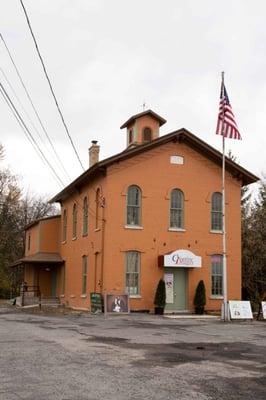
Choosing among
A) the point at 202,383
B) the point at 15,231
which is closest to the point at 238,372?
the point at 202,383

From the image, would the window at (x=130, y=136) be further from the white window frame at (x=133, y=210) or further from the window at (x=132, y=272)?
the window at (x=132, y=272)

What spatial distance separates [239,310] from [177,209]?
7241 millimetres

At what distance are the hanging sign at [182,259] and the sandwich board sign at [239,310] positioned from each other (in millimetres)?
4358

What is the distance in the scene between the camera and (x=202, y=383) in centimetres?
975

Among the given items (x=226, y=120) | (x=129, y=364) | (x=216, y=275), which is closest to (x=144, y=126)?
(x=226, y=120)

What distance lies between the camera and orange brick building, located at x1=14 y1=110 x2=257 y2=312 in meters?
29.8

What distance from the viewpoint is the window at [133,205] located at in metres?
30.4

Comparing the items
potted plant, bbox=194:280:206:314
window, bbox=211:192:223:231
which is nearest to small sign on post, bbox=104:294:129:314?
potted plant, bbox=194:280:206:314

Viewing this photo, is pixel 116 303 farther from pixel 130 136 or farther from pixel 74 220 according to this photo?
pixel 130 136

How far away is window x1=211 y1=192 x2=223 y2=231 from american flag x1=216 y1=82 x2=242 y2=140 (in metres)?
6.37

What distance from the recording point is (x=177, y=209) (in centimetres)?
3145

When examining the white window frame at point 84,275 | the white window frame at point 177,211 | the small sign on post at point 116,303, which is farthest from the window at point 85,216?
the small sign on post at point 116,303

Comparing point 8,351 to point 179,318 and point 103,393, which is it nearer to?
point 103,393

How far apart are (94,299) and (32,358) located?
1691 cm
